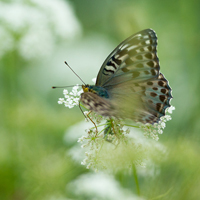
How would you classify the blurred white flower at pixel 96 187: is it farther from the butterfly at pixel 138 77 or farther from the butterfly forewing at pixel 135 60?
the butterfly forewing at pixel 135 60

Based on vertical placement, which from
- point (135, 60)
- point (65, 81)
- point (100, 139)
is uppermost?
point (65, 81)

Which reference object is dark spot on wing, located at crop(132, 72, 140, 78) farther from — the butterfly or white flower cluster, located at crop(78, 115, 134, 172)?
white flower cluster, located at crop(78, 115, 134, 172)

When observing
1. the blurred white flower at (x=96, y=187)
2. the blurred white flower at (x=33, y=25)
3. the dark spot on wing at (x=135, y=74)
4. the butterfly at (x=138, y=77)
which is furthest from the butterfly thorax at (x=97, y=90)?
the blurred white flower at (x=33, y=25)

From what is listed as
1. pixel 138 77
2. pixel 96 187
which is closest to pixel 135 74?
pixel 138 77

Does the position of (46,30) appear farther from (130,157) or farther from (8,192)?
(130,157)

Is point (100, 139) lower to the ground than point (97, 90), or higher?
lower

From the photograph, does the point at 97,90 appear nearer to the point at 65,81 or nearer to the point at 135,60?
the point at 135,60

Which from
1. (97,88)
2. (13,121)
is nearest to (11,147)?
(13,121)
